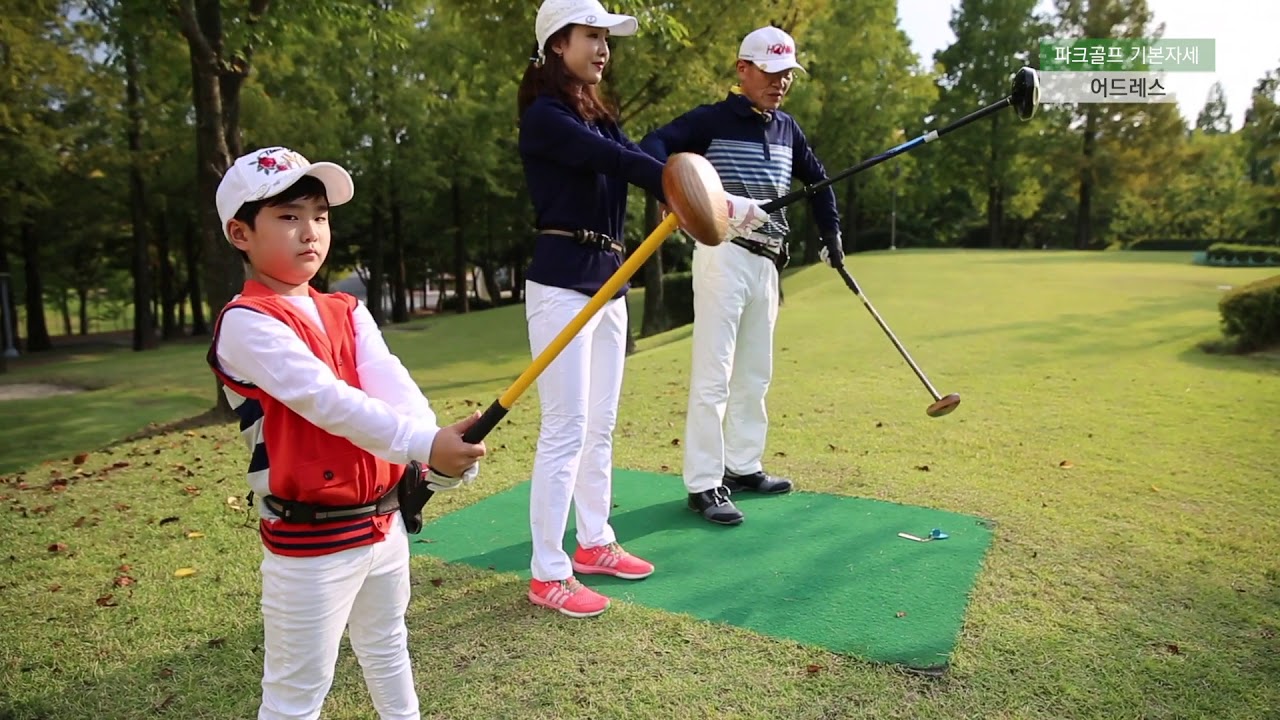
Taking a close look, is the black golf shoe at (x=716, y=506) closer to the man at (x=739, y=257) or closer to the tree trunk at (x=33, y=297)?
the man at (x=739, y=257)

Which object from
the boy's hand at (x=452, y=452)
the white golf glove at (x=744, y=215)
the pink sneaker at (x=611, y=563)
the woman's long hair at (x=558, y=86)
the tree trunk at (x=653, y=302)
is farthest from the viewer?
the tree trunk at (x=653, y=302)

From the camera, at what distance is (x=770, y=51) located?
3.95 meters

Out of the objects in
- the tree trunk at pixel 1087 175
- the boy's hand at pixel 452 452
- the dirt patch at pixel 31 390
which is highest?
the tree trunk at pixel 1087 175

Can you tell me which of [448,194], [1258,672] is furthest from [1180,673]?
[448,194]

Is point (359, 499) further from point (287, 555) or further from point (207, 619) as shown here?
point (207, 619)

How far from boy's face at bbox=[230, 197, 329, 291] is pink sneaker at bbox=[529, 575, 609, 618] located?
1716 mm

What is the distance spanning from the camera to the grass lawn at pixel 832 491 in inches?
102

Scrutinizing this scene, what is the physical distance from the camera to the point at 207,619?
10.3ft

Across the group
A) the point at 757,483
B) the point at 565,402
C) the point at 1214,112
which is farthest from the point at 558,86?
the point at 1214,112

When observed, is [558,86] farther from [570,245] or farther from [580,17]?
[570,245]

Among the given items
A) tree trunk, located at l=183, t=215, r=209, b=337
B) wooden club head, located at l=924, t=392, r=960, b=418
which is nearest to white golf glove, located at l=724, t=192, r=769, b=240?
wooden club head, located at l=924, t=392, r=960, b=418

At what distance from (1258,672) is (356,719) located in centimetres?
295

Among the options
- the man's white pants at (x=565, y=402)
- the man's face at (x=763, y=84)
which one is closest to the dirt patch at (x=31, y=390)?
the man's white pants at (x=565, y=402)

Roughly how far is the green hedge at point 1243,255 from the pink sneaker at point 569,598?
2380 cm
